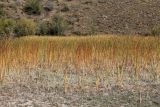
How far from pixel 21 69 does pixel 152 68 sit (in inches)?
161

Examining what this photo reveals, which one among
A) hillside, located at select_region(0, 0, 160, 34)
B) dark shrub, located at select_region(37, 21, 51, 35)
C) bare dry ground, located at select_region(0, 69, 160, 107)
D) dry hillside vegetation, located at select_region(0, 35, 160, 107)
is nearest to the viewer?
bare dry ground, located at select_region(0, 69, 160, 107)

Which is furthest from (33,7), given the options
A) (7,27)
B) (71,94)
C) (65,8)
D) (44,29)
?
(71,94)

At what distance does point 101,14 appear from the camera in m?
45.1

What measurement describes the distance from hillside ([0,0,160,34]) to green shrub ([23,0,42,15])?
0.43 m

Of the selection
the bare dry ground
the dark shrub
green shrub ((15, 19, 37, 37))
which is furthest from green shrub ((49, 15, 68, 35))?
the bare dry ground

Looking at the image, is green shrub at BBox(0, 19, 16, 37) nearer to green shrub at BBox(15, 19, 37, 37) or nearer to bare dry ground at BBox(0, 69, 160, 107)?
green shrub at BBox(15, 19, 37, 37)

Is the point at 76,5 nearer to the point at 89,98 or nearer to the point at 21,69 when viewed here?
the point at 21,69

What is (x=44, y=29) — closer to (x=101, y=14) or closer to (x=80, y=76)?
(x=101, y=14)

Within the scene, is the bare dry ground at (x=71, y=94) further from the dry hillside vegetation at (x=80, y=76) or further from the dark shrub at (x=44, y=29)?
the dark shrub at (x=44, y=29)

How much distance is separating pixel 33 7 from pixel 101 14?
253 inches

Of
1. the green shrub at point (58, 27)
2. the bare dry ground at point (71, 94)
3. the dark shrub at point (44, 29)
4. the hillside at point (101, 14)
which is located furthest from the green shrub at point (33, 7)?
the bare dry ground at point (71, 94)

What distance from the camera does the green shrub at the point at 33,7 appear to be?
45.0 metres

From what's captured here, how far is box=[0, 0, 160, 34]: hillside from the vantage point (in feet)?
136

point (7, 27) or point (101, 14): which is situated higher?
point (7, 27)
